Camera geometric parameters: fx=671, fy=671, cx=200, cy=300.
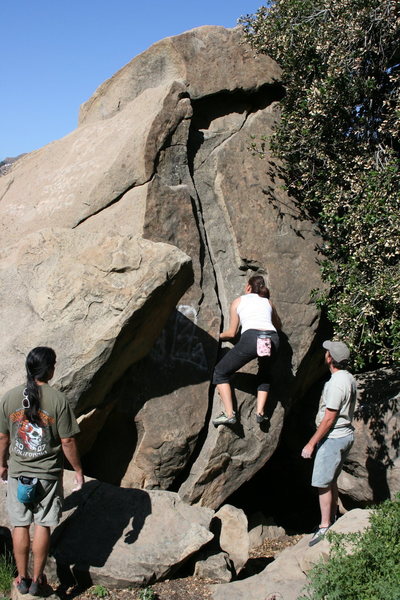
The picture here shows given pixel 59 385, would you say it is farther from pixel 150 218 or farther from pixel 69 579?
pixel 150 218

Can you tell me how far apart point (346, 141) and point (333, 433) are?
13.0 ft

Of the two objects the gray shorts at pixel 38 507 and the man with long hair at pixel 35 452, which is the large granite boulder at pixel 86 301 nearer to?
the man with long hair at pixel 35 452

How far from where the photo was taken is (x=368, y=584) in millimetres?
4465

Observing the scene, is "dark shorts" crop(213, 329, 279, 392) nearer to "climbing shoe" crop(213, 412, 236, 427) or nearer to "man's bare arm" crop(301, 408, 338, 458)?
"climbing shoe" crop(213, 412, 236, 427)

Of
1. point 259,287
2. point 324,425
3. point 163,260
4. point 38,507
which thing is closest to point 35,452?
point 38,507

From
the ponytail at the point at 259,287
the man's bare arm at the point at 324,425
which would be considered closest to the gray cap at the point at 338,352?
the man's bare arm at the point at 324,425

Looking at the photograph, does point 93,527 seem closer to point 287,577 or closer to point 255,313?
point 287,577

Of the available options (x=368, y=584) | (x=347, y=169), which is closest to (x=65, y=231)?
(x=347, y=169)

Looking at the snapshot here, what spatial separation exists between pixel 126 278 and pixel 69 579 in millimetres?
2572

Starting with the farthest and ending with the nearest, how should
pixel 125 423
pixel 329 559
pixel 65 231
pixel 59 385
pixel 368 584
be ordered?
pixel 125 423 < pixel 65 231 < pixel 59 385 < pixel 329 559 < pixel 368 584

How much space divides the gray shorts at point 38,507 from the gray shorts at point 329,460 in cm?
232

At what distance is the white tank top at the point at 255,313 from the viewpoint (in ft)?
22.4

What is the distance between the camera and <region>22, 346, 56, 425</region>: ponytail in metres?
4.68

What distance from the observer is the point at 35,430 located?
4.72 metres
